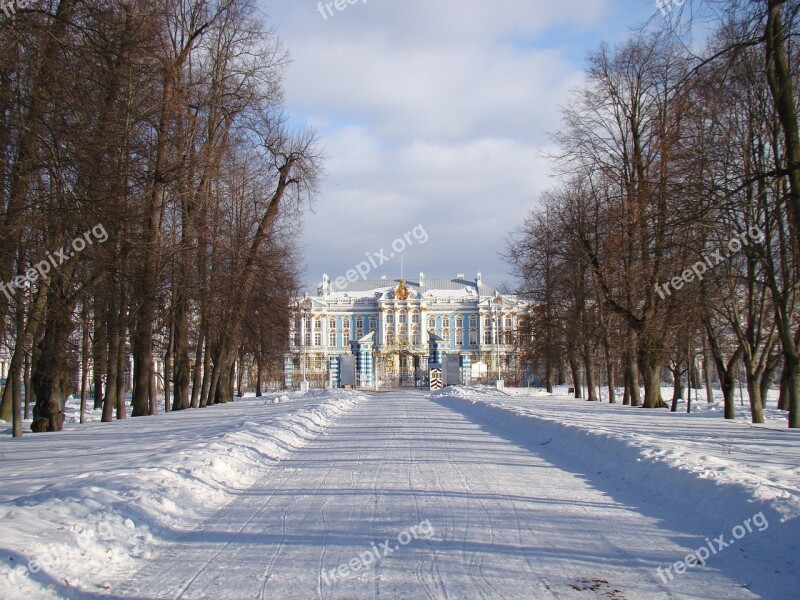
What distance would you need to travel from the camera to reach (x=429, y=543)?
7359mm

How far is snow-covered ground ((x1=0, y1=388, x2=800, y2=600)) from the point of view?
6.11 meters

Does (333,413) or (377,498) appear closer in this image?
(377,498)

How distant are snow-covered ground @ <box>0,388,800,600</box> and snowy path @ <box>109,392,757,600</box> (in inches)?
1.1

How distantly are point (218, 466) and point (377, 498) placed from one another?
3.30 metres

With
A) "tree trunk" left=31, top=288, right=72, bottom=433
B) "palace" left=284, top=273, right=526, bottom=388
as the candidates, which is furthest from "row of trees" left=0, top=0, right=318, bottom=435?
"palace" left=284, top=273, right=526, bottom=388

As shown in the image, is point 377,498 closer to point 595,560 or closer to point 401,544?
point 401,544

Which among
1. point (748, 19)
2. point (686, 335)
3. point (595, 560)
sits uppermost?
point (748, 19)

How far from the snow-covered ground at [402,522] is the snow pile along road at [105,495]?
1.2 inches

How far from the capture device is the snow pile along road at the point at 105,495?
629cm

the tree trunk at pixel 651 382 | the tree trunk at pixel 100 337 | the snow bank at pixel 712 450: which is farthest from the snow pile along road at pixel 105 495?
the tree trunk at pixel 651 382

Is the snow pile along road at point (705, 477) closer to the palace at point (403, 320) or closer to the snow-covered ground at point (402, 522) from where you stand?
the snow-covered ground at point (402, 522)

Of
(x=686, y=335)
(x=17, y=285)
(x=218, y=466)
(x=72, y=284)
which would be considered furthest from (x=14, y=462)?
(x=686, y=335)

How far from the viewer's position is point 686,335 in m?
28.3

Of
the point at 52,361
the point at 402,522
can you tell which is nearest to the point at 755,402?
the point at 402,522
